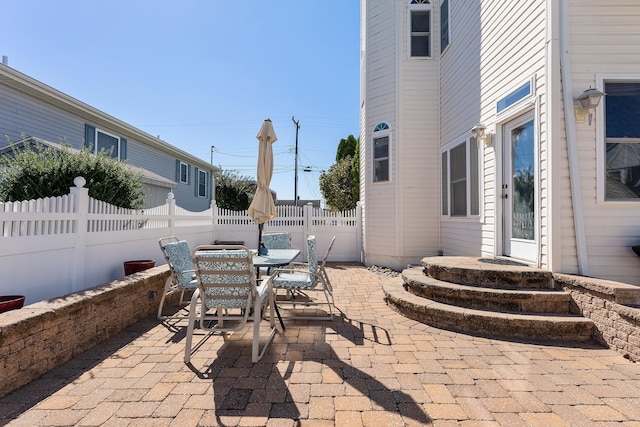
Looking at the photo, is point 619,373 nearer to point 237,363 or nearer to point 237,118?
point 237,363

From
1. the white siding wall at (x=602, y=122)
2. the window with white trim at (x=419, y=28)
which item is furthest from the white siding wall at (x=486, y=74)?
the window with white trim at (x=419, y=28)

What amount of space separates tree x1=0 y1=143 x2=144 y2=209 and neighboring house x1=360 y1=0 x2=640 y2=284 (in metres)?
5.32

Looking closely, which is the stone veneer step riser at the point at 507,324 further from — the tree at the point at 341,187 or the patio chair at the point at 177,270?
the tree at the point at 341,187

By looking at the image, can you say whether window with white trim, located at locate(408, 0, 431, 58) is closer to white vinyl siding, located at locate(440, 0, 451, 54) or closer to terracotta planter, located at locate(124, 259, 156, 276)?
white vinyl siding, located at locate(440, 0, 451, 54)

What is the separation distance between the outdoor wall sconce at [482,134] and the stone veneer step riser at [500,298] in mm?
2491

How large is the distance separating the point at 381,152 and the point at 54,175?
6.08m

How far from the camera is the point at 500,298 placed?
11.2ft

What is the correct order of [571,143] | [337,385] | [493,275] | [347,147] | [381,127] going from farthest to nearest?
[347,147] → [381,127] → [493,275] → [571,143] → [337,385]

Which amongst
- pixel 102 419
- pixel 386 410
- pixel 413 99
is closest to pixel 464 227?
pixel 413 99

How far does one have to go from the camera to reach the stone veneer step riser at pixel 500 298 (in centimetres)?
332

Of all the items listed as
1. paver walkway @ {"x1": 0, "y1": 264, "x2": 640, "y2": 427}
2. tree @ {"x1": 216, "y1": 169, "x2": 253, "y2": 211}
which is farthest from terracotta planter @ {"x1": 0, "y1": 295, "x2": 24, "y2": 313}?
tree @ {"x1": 216, "y1": 169, "x2": 253, "y2": 211}

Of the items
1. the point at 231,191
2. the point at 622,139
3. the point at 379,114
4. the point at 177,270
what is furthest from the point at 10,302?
the point at 231,191

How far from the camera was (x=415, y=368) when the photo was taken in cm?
252

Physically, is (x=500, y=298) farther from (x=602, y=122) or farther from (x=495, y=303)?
(x=602, y=122)
